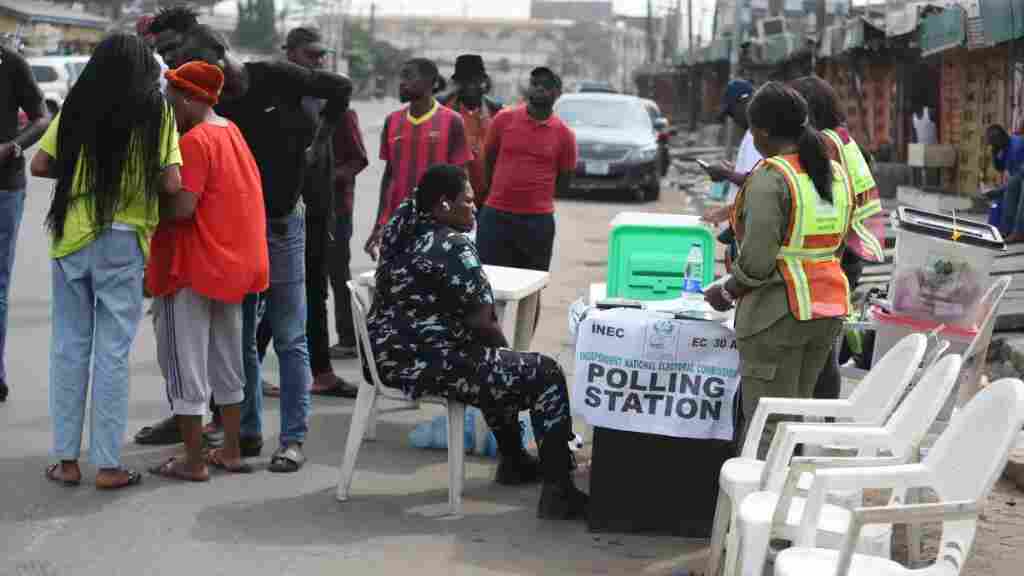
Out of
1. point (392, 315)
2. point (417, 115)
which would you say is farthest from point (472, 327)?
point (417, 115)

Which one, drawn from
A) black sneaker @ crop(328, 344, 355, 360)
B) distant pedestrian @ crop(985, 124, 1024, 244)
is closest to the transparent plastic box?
black sneaker @ crop(328, 344, 355, 360)

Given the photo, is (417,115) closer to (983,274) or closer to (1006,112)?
(983,274)

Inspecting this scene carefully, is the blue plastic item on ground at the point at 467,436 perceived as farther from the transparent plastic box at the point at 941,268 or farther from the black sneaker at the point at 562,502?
the transparent plastic box at the point at 941,268

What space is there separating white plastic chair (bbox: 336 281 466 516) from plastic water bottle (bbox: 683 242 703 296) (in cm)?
→ 124

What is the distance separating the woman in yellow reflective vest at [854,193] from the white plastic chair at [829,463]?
1.24 m

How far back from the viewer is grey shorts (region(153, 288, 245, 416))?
6.64 m

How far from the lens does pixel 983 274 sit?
7.22 meters

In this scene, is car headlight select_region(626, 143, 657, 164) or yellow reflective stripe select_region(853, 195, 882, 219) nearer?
yellow reflective stripe select_region(853, 195, 882, 219)

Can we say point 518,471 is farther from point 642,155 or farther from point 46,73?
point 46,73

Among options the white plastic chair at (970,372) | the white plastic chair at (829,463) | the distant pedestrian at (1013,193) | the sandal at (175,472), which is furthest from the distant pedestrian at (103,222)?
the distant pedestrian at (1013,193)

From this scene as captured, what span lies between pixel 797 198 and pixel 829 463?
121 centimetres

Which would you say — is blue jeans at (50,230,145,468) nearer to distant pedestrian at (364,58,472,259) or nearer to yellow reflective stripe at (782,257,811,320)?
yellow reflective stripe at (782,257,811,320)

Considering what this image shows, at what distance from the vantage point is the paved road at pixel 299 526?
5746 mm

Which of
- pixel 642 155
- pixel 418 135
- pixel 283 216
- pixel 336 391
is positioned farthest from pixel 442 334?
pixel 642 155
